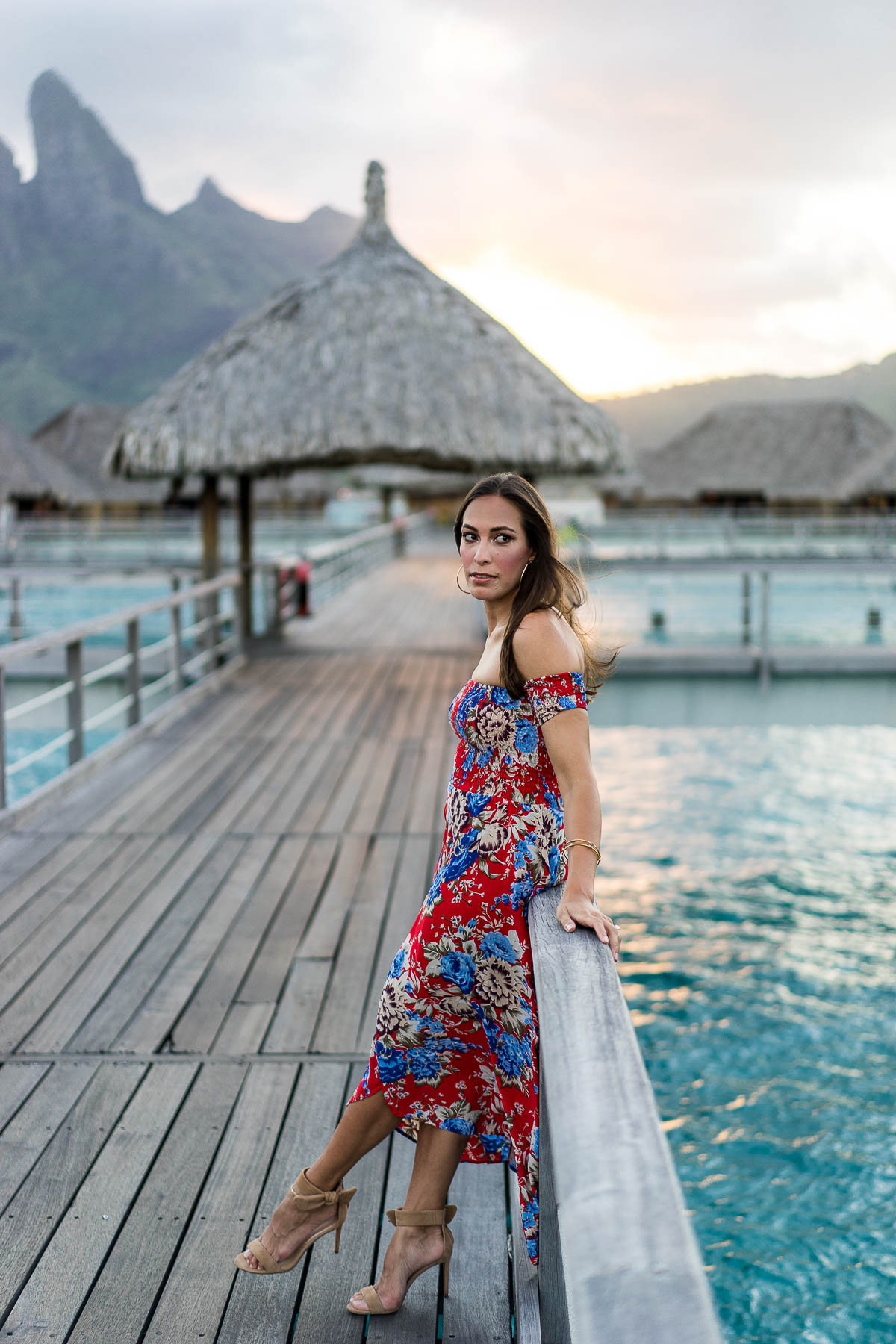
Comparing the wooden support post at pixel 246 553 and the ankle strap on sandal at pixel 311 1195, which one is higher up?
the wooden support post at pixel 246 553

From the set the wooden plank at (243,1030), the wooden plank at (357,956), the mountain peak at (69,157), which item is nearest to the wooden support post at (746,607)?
the wooden plank at (357,956)

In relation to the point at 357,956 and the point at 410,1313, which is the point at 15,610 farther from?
the point at 410,1313

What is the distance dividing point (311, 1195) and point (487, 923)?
520mm

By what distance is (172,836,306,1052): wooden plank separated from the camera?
270cm

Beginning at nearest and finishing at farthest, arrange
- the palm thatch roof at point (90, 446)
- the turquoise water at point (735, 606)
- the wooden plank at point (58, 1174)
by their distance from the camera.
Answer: the wooden plank at point (58, 1174) → the turquoise water at point (735, 606) → the palm thatch roof at point (90, 446)

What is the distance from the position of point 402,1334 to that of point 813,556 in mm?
15987

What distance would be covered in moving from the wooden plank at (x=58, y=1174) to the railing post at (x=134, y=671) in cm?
357

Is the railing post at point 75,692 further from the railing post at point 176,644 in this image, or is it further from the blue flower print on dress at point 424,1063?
the blue flower print on dress at point 424,1063

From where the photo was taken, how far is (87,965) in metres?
3.06

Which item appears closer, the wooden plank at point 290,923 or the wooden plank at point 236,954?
the wooden plank at point 236,954

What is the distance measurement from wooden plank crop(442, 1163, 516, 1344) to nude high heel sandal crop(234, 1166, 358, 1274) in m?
0.22

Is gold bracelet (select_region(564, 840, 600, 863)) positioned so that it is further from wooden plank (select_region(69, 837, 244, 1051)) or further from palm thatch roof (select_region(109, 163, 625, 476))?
palm thatch roof (select_region(109, 163, 625, 476))

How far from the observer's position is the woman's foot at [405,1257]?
1695mm

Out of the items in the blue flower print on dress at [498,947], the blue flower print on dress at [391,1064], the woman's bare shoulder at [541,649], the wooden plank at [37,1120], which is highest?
the woman's bare shoulder at [541,649]
